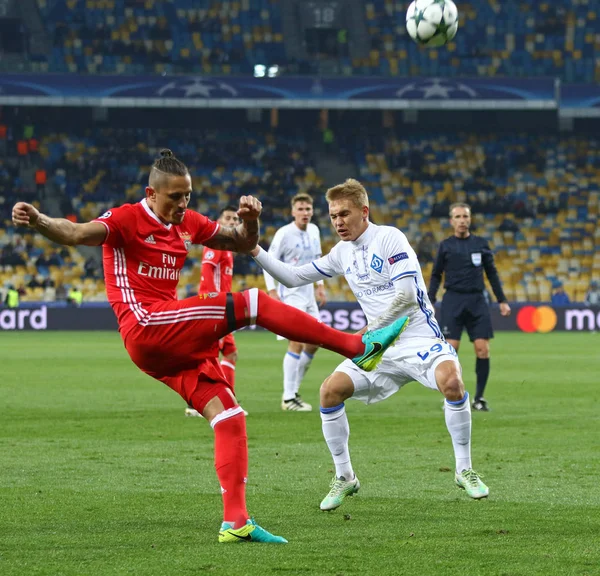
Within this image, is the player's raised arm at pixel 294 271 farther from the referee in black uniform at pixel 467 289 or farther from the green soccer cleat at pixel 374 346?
the referee in black uniform at pixel 467 289

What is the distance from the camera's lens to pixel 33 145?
42.2m

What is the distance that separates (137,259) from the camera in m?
6.11

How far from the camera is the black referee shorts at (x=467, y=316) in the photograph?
13.5 m

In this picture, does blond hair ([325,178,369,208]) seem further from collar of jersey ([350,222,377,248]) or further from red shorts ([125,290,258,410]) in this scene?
red shorts ([125,290,258,410])

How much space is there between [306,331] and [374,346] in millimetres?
434

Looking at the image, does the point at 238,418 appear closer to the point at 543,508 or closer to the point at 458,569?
the point at 458,569

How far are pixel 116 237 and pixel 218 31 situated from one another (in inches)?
1527

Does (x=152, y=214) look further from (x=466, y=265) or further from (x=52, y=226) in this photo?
(x=466, y=265)

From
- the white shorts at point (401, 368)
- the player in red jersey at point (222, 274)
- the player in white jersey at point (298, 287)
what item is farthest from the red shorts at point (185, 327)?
the player in white jersey at point (298, 287)

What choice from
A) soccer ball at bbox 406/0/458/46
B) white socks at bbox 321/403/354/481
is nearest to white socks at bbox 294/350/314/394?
soccer ball at bbox 406/0/458/46

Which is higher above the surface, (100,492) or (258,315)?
(258,315)

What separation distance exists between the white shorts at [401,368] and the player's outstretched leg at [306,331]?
130 centimetres

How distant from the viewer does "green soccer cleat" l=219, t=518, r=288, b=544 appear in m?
5.83

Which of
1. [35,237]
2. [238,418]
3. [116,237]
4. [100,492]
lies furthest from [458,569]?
[35,237]
